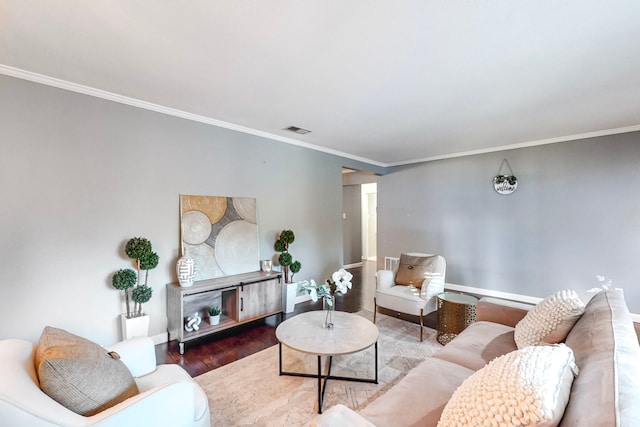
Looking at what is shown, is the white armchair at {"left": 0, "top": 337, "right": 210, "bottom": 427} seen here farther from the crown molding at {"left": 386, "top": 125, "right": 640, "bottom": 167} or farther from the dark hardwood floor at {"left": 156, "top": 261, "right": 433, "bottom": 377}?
the crown molding at {"left": 386, "top": 125, "right": 640, "bottom": 167}

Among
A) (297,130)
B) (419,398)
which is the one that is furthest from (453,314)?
(297,130)

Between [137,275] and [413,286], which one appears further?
[413,286]

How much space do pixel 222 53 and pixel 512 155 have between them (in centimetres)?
Result: 501

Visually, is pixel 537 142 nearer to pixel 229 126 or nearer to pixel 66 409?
pixel 229 126

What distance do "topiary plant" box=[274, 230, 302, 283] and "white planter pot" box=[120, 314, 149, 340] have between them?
1801 mm

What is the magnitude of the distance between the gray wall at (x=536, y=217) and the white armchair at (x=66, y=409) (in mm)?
5302

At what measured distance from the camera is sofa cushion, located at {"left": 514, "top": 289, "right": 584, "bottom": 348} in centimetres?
170

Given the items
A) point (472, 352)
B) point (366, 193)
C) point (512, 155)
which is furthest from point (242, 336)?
point (366, 193)

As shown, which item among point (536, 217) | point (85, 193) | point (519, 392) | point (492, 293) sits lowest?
point (492, 293)

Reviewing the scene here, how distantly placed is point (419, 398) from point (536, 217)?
4637 millimetres

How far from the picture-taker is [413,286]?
3561 millimetres

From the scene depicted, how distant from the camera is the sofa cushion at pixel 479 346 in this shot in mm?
1811

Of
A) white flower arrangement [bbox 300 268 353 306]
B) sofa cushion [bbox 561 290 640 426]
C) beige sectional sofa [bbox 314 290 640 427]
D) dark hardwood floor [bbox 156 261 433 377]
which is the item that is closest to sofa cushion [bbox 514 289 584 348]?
beige sectional sofa [bbox 314 290 640 427]

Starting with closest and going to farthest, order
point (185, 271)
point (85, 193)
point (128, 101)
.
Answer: point (85, 193), point (128, 101), point (185, 271)
